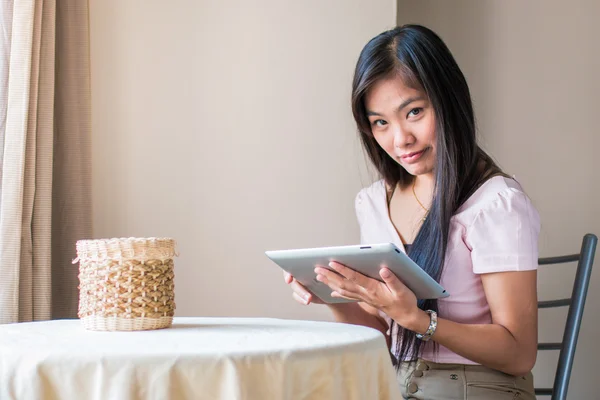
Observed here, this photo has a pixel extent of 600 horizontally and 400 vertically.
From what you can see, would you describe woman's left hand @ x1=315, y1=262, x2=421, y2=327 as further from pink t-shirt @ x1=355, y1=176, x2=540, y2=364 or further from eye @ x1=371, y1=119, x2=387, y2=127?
eye @ x1=371, y1=119, x2=387, y2=127

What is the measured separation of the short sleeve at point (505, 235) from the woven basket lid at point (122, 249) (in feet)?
2.24

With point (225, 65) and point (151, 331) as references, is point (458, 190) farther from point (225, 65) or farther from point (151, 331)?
point (225, 65)

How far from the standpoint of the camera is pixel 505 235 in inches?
62.4

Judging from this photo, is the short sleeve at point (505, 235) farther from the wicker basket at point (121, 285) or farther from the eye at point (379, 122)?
the wicker basket at point (121, 285)

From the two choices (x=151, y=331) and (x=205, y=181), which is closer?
(x=151, y=331)

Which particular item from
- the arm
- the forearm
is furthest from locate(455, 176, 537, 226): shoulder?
the forearm

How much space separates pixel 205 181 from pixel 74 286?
1.80 feet

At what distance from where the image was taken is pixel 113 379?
989 mm

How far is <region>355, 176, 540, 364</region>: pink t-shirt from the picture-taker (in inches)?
62.2

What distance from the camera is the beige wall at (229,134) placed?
2.35 m

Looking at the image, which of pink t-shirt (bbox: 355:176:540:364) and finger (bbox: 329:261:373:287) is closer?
finger (bbox: 329:261:373:287)

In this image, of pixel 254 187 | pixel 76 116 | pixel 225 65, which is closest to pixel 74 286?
pixel 76 116

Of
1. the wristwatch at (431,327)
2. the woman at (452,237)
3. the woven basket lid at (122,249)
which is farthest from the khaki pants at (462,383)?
the woven basket lid at (122,249)

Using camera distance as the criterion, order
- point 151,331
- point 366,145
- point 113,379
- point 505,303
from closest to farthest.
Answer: point 113,379, point 151,331, point 505,303, point 366,145
